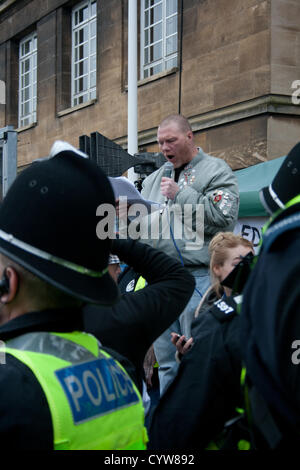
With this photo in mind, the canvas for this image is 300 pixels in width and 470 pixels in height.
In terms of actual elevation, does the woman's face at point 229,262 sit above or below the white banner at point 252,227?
below

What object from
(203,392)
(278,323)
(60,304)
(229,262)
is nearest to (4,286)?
(60,304)

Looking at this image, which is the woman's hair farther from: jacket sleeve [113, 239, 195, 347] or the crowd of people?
the crowd of people

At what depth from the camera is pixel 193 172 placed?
14.5 ft

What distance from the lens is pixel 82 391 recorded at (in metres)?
1.42

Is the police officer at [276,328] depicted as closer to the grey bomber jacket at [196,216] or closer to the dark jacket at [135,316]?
the dark jacket at [135,316]

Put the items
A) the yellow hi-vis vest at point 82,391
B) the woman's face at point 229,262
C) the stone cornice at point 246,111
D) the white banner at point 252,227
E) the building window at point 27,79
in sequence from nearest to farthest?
the yellow hi-vis vest at point 82,391 < the woman's face at point 229,262 < the white banner at point 252,227 < the stone cornice at point 246,111 < the building window at point 27,79

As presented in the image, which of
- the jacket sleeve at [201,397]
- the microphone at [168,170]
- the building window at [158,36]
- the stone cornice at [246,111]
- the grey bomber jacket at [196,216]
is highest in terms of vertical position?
the building window at [158,36]

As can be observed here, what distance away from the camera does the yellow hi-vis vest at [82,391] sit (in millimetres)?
1346

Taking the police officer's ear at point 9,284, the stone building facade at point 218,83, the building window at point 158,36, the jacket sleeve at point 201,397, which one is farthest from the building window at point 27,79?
the police officer's ear at point 9,284

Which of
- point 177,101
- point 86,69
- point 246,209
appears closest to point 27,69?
point 86,69

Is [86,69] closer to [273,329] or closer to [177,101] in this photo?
[177,101]

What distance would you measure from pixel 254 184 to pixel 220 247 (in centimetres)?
369

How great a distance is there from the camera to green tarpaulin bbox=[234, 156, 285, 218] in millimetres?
6720

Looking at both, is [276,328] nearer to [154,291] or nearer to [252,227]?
[154,291]
